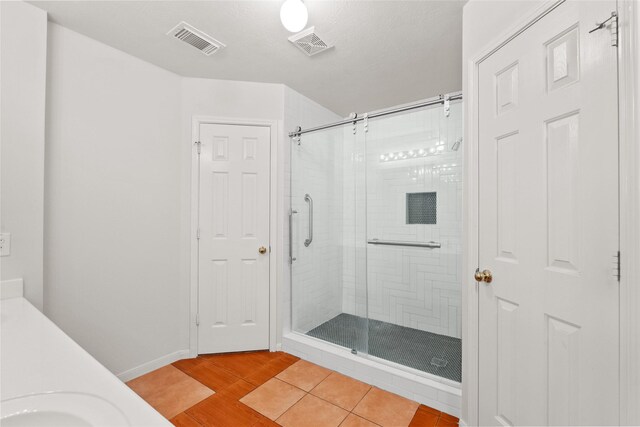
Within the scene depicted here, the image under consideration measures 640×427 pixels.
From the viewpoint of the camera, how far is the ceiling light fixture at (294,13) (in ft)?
5.01

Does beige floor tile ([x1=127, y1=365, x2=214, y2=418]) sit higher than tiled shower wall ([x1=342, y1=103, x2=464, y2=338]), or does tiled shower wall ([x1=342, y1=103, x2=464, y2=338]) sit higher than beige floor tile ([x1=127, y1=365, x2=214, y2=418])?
tiled shower wall ([x1=342, y1=103, x2=464, y2=338])

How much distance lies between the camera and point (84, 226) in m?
2.04

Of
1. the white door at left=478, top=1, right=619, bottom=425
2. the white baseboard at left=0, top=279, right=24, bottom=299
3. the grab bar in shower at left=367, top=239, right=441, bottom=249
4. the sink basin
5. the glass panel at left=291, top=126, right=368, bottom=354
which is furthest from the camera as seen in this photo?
the glass panel at left=291, top=126, right=368, bottom=354

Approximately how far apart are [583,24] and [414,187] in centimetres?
177

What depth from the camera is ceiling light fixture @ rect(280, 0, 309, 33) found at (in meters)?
1.53

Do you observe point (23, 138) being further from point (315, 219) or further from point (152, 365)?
point (315, 219)

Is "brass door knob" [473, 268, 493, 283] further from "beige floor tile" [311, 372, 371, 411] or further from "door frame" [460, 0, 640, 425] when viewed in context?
"beige floor tile" [311, 372, 371, 411]

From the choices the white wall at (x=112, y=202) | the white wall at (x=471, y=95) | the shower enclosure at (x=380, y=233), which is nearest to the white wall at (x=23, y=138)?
the white wall at (x=112, y=202)

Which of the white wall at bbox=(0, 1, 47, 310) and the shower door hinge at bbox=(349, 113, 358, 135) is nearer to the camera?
the white wall at bbox=(0, 1, 47, 310)

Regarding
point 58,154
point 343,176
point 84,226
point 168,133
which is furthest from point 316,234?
point 58,154

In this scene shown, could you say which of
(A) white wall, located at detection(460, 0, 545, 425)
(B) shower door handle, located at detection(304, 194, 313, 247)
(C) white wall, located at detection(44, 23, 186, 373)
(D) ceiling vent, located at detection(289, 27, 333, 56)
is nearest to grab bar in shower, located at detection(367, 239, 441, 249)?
(B) shower door handle, located at detection(304, 194, 313, 247)

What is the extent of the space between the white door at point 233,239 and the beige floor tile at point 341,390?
0.77 meters

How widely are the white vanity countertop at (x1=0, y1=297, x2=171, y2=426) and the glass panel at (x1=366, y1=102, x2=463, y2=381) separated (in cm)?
199

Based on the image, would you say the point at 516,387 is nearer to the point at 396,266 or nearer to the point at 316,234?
the point at 396,266
